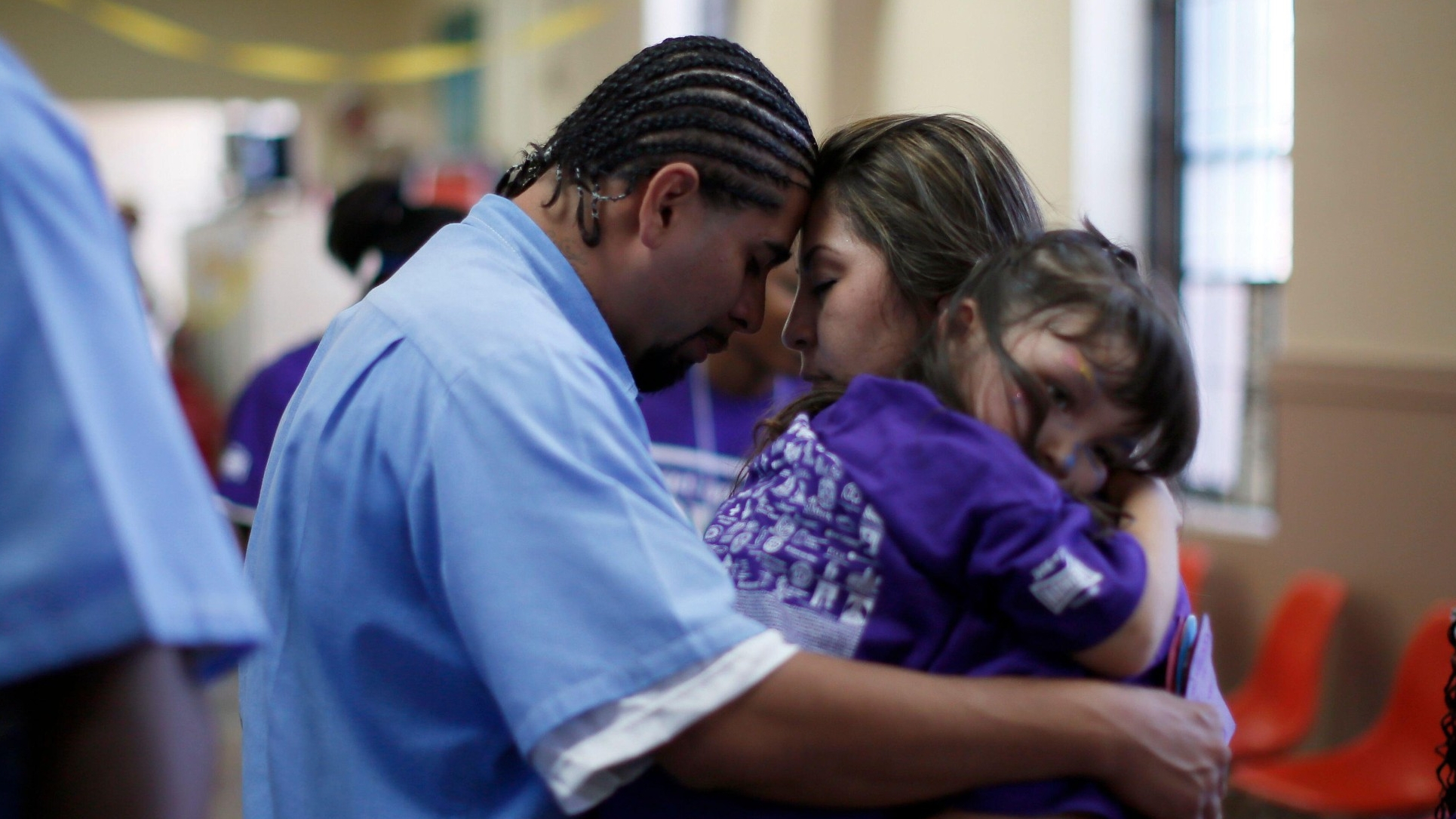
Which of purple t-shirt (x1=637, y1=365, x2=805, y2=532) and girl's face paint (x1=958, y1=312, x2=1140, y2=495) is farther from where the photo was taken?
purple t-shirt (x1=637, y1=365, x2=805, y2=532)

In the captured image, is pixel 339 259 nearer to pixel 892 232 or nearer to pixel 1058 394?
pixel 892 232

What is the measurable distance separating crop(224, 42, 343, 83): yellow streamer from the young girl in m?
10.8

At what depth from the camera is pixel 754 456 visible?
1277 mm

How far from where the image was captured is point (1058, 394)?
3.58ft

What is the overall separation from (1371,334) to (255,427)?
2.86m

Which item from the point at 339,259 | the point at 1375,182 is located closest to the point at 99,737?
the point at 339,259

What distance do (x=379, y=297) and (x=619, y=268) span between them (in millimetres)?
235

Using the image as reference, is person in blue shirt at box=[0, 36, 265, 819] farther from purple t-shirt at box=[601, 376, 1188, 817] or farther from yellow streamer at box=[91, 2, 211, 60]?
yellow streamer at box=[91, 2, 211, 60]

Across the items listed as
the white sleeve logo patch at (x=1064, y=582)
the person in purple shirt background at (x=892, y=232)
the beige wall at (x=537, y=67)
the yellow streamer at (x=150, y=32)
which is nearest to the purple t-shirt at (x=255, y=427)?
the person in purple shirt background at (x=892, y=232)

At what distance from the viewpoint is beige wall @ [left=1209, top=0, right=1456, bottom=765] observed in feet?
10.1

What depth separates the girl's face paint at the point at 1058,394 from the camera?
1080mm

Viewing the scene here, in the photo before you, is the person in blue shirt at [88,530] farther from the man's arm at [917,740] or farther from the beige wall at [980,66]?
the beige wall at [980,66]

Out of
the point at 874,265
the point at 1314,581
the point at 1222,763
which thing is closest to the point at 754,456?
the point at 874,265

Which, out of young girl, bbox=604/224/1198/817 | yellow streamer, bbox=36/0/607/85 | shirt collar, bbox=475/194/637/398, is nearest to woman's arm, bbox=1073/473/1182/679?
young girl, bbox=604/224/1198/817
